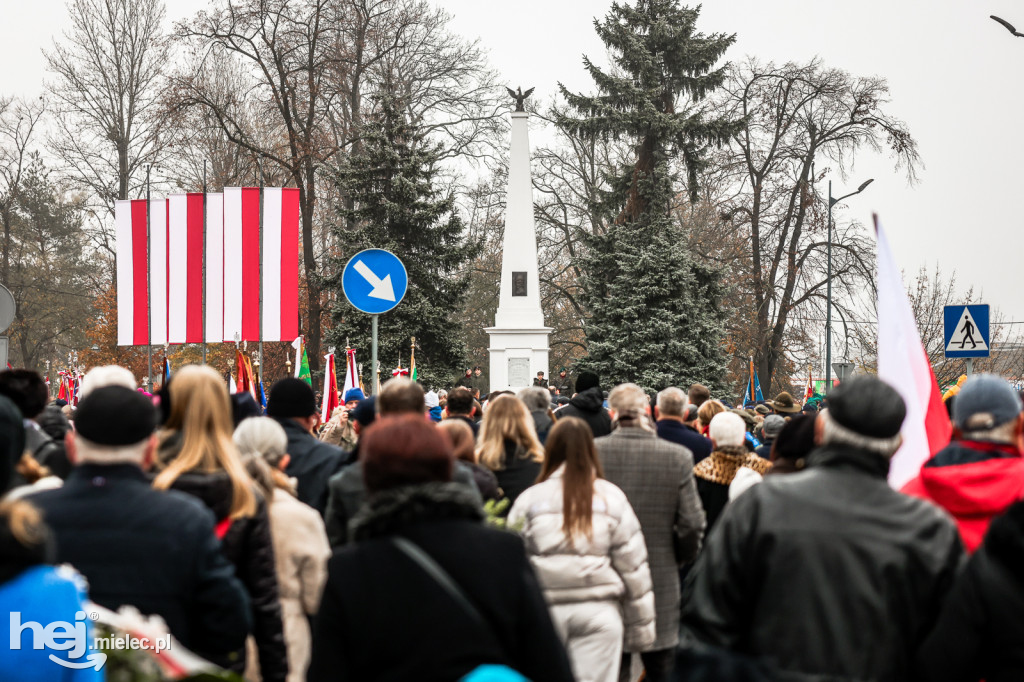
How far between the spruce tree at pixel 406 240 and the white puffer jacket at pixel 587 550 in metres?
26.0

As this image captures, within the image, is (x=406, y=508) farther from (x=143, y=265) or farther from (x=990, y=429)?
(x=143, y=265)

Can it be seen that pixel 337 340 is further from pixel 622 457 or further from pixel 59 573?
pixel 59 573

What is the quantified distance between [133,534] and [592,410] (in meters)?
5.66

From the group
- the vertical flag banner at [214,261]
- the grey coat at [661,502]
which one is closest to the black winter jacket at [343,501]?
the grey coat at [661,502]

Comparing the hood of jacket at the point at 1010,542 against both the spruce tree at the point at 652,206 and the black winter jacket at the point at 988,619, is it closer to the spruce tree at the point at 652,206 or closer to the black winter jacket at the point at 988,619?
the black winter jacket at the point at 988,619

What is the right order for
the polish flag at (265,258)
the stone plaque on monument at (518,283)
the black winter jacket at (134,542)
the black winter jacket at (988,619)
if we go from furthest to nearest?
the stone plaque on monument at (518,283), the polish flag at (265,258), the black winter jacket at (134,542), the black winter jacket at (988,619)

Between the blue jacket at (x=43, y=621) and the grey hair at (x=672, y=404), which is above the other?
the grey hair at (x=672, y=404)

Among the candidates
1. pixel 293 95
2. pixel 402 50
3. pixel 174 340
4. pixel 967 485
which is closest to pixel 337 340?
pixel 293 95

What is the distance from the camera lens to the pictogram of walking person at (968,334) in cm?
1233

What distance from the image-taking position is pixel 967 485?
3906mm

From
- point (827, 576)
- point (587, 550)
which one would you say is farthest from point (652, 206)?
point (827, 576)

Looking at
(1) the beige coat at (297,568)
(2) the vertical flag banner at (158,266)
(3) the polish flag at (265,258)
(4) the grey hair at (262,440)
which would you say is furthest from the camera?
(2) the vertical flag banner at (158,266)

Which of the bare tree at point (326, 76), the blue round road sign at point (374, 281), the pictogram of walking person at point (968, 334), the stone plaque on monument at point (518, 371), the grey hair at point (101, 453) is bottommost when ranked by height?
the stone plaque on monument at point (518, 371)

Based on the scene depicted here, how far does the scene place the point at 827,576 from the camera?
3.11m
